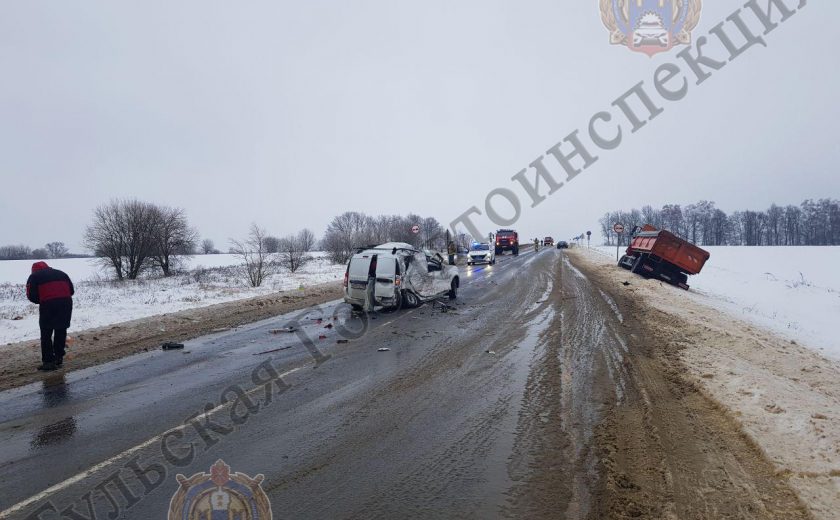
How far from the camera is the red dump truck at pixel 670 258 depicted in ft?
64.5

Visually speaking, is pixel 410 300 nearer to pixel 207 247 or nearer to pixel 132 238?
pixel 132 238

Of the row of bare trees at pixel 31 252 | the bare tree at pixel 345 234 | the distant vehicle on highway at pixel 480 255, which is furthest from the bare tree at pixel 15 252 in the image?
the distant vehicle on highway at pixel 480 255

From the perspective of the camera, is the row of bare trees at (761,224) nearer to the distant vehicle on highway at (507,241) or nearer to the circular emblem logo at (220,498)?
the distant vehicle on highway at (507,241)

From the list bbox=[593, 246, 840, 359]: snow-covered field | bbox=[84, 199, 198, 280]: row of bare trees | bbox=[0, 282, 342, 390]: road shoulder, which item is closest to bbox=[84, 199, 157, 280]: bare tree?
bbox=[84, 199, 198, 280]: row of bare trees

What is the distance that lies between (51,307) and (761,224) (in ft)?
472

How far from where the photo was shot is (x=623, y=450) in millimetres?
4195

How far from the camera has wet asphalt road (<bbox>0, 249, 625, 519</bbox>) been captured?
351cm

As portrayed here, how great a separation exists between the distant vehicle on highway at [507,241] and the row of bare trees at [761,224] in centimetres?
5908

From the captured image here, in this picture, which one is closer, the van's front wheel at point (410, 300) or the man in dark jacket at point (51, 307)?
the man in dark jacket at point (51, 307)

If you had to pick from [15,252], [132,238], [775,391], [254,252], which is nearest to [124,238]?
[132,238]

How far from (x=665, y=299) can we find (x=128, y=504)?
15.4 metres

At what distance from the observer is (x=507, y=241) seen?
168 ft

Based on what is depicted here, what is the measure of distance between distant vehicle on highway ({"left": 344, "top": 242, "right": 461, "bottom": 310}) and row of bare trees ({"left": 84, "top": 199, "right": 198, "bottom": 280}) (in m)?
29.8

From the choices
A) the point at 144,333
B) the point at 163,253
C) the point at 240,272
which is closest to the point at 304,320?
the point at 144,333
